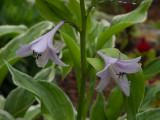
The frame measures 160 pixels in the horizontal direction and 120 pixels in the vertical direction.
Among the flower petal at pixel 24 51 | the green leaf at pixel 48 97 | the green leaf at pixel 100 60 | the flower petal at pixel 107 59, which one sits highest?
the flower petal at pixel 24 51

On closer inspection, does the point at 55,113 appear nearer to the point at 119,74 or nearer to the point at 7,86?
the point at 119,74

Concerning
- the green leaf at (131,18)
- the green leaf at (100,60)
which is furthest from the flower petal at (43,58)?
the green leaf at (131,18)

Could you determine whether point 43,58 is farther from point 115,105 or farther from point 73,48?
point 115,105

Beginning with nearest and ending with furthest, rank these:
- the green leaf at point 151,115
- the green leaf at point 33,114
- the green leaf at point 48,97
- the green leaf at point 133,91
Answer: the green leaf at point 133,91 < the green leaf at point 48,97 < the green leaf at point 151,115 < the green leaf at point 33,114

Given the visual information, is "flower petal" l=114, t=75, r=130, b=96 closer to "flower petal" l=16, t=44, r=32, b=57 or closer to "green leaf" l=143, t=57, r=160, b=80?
"flower petal" l=16, t=44, r=32, b=57

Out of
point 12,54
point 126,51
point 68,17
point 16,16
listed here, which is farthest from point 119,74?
point 126,51

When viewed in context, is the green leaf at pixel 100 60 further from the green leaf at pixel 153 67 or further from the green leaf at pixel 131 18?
the green leaf at pixel 153 67

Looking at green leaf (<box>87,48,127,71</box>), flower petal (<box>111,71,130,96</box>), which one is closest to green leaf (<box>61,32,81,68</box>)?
green leaf (<box>87,48,127,71</box>)
